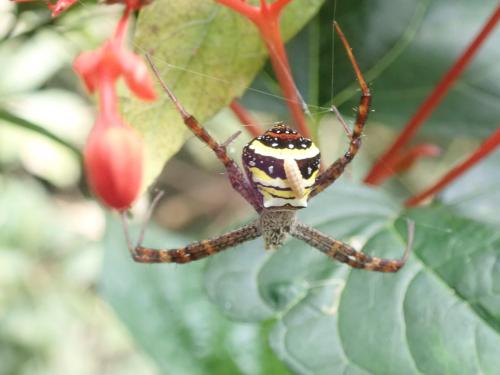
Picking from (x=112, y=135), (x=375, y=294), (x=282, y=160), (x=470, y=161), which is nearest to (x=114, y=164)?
(x=112, y=135)

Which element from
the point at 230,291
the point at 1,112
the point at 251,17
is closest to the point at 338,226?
the point at 230,291

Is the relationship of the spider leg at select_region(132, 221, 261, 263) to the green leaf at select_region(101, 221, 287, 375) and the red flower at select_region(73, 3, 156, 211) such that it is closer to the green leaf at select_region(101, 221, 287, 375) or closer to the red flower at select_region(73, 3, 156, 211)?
the green leaf at select_region(101, 221, 287, 375)

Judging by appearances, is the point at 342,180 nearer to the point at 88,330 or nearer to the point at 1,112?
the point at 1,112

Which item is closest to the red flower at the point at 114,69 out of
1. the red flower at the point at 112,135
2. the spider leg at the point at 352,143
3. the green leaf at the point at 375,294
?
the red flower at the point at 112,135

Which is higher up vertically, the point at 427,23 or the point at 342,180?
the point at 427,23

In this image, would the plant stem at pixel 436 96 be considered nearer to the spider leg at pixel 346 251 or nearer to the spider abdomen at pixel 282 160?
the spider leg at pixel 346 251

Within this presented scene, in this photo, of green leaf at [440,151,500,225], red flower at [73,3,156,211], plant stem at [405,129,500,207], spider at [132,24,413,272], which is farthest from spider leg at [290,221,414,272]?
red flower at [73,3,156,211]
